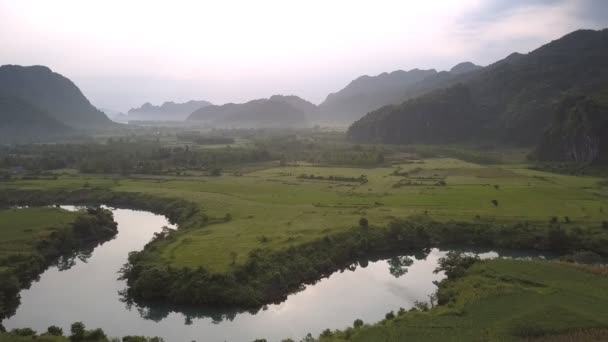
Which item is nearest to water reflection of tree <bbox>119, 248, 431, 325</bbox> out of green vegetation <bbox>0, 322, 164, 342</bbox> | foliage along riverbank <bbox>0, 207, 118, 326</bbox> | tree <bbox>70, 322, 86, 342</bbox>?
green vegetation <bbox>0, 322, 164, 342</bbox>

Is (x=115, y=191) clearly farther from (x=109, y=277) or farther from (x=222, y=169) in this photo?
(x=109, y=277)

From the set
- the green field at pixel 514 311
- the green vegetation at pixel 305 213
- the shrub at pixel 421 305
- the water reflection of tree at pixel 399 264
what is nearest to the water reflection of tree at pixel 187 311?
the green vegetation at pixel 305 213

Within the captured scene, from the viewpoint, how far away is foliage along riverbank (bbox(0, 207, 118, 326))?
3847 cm

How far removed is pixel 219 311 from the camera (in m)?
35.8

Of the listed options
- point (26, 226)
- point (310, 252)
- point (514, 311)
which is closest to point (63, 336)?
point (310, 252)

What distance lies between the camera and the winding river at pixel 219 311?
3369 centimetres

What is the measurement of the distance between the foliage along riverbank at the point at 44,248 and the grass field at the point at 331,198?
12.6 m

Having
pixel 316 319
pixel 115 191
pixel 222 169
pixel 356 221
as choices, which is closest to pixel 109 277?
pixel 316 319

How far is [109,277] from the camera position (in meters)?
A: 44.2

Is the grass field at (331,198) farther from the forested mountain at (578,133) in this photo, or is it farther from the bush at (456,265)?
the forested mountain at (578,133)

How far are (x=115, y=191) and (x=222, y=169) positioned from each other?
3120cm

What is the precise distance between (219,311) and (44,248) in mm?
25251

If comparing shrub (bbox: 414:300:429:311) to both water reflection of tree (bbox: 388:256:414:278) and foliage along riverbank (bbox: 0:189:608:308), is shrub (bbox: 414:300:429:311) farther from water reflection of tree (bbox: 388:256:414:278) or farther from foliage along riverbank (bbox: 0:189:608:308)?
foliage along riverbank (bbox: 0:189:608:308)

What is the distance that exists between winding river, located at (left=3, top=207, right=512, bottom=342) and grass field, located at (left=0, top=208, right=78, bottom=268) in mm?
4034
